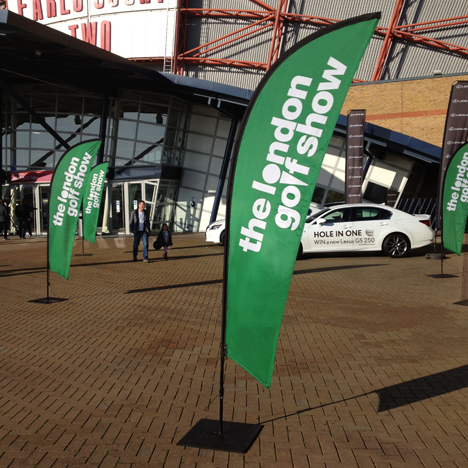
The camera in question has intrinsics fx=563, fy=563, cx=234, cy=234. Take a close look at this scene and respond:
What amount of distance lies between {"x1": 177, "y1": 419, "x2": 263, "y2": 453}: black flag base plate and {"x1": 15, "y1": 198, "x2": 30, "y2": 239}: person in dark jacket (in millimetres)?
21453

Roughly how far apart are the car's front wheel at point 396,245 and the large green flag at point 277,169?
11.9m

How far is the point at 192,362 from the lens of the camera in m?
6.30

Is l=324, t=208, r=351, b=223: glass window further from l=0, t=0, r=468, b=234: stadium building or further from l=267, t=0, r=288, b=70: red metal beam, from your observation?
l=267, t=0, r=288, b=70: red metal beam

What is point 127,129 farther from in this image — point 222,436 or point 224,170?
point 222,436

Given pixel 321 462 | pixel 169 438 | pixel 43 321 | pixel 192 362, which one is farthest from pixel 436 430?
pixel 43 321

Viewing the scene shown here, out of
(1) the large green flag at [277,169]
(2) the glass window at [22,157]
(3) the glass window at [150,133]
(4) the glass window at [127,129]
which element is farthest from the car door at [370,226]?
(2) the glass window at [22,157]

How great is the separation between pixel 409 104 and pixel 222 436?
24.1 metres

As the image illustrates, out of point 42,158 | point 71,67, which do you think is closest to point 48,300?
point 71,67

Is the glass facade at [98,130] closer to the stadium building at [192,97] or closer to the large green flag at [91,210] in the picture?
the stadium building at [192,97]

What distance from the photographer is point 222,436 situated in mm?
4301

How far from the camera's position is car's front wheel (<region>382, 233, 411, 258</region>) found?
15406 millimetres

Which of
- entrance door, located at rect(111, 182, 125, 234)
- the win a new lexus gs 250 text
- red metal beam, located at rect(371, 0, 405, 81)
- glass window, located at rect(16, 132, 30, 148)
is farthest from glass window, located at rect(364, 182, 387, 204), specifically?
glass window, located at rect(16, 132, 30, 148)

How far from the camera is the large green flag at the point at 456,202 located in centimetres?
1227

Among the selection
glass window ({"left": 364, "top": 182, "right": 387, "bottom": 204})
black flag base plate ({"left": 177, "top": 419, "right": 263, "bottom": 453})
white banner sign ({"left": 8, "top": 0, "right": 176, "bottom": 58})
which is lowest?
glass window ({"left": 364, "top": 182, "right": 387, "bottom": 204})
